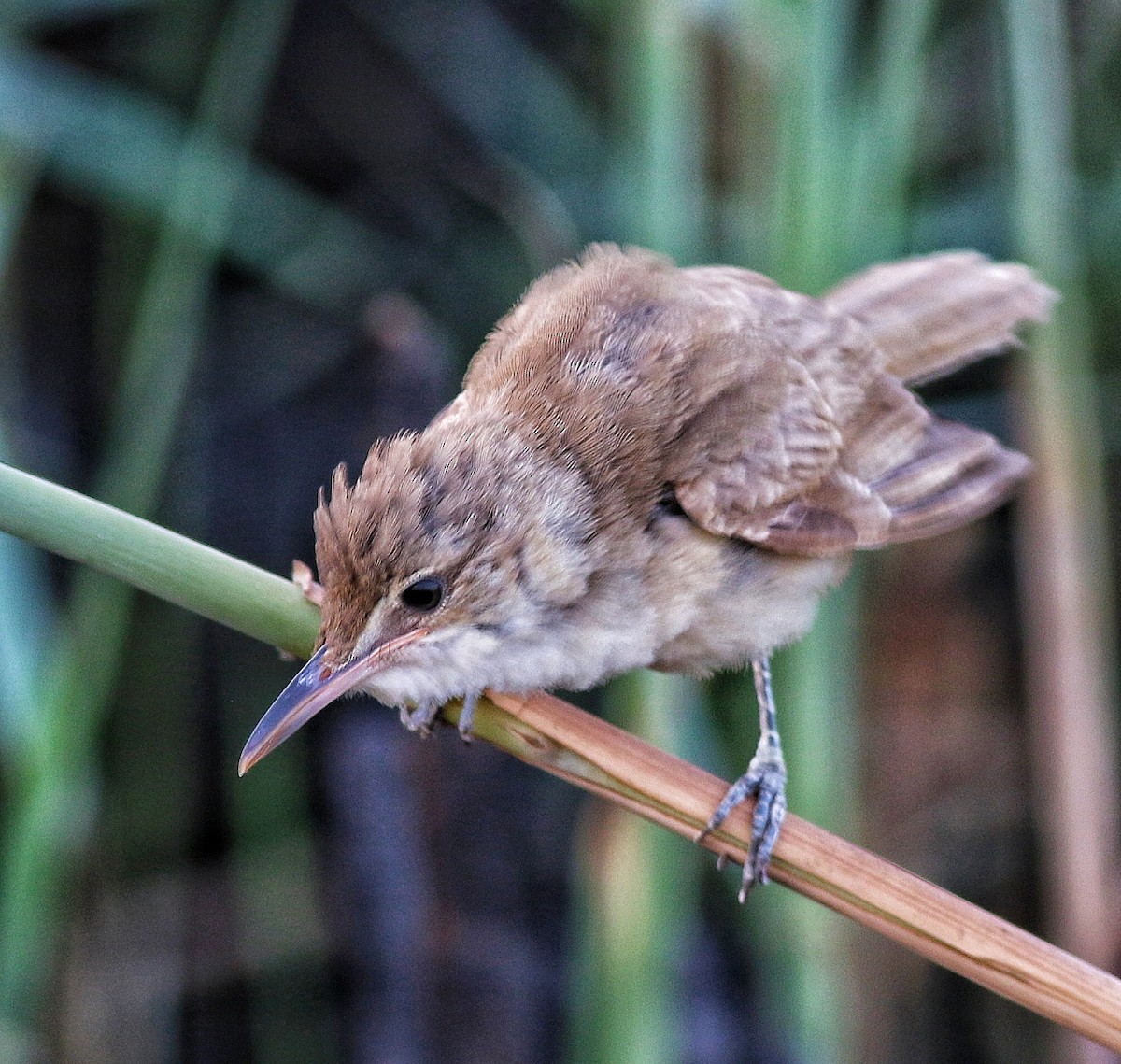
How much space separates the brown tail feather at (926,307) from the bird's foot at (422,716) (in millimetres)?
1165

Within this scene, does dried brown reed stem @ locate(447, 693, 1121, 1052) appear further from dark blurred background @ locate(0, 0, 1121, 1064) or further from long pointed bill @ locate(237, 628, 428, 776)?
dark blurred background @ locate(0, 0, 1121, 1064)

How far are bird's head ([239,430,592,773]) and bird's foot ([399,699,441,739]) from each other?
0.07ft

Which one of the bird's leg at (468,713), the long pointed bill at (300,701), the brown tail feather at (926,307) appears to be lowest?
the long pointed bill at (300,701)

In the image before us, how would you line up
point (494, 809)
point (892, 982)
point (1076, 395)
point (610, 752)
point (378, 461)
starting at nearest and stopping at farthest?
1. point (610, 752)
2. point (378, 461)
3. point (1076, 395)
4. point (494, 809)
5. point (892, 982)

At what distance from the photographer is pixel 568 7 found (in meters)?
3.42

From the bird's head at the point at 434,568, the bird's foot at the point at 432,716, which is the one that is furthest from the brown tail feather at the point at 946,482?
the bird's foot at the point at 432,716

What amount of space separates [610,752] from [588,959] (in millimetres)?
558

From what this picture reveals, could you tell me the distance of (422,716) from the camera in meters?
1.74

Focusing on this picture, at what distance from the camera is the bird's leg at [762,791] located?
1.60 meters

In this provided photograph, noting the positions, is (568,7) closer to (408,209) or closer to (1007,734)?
(408,209)

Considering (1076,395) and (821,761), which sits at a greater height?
(1076,395)

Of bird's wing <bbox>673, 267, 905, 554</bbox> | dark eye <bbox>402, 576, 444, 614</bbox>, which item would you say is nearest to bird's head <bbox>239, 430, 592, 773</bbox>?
dark eye <bbox>402, 576, 444, 614</bbox>

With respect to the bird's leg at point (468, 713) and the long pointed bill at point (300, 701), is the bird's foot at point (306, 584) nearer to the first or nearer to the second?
the long pointed bill at point (300, 701)

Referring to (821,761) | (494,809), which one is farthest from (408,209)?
(821,761)
